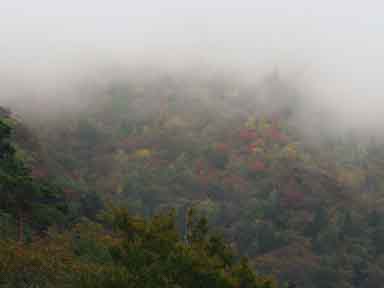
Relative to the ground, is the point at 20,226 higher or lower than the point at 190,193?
lower

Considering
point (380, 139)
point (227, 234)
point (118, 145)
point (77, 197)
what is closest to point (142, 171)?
point (118, 145)

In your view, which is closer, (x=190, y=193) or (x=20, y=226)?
(x=20, y=226)

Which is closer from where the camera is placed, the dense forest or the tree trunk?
the dense forest

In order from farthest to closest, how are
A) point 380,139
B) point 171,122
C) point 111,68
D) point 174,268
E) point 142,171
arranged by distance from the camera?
point 111,68, point 380,139, point 171,122, point 142,171, point 174,268

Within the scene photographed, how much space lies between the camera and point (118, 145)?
3615 inches

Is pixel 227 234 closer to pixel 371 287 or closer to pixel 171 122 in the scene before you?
pixel 371 287

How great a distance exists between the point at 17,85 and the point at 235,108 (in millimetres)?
37872

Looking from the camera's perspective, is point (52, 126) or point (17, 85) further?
point (17, 85)

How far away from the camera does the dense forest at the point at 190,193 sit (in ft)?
38.6

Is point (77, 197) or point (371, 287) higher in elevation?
point (77, 197)

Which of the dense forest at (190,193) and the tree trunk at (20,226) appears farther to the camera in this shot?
the tree trunk at (20,226)

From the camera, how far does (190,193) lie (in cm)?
7444

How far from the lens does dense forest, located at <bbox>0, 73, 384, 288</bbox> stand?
11.8 metres

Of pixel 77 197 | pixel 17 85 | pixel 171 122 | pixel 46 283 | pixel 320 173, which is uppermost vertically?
pixel 17 85
